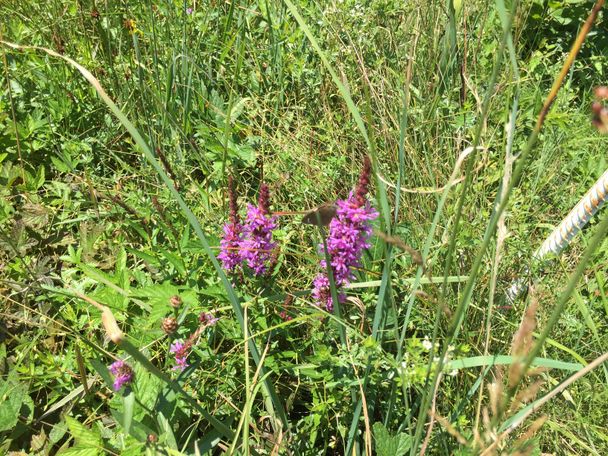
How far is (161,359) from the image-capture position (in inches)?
65.5

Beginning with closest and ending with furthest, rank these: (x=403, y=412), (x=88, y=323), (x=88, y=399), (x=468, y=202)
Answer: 1. (x=403, y=412)
2. (x=88, y=399)
3. (x=88, y=323)
4. (x=468, y=202)

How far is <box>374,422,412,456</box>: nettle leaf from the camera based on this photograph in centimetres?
120

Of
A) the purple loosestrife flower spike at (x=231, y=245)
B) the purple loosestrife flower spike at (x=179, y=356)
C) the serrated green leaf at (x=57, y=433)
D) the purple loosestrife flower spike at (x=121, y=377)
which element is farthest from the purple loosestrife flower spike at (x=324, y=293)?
the serrated green leaf at (x=57, y=433)

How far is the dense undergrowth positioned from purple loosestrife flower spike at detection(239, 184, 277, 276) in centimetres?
2

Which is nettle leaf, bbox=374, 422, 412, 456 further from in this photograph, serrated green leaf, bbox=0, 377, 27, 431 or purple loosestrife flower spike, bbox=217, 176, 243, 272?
serrated green leaf, bbox=0, 377, 27, 431

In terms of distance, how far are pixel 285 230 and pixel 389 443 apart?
0.82 metres

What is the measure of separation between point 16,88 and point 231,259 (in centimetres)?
152

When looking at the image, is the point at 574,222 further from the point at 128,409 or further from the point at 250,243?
the point at 128,409

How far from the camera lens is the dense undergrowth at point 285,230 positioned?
50.7 inches

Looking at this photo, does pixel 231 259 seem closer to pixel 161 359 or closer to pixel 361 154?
pixel 161 359

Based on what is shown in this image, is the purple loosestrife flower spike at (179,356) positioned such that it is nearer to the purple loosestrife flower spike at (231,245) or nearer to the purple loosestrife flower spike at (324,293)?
the purple loosestrife flower spike at (231,245)

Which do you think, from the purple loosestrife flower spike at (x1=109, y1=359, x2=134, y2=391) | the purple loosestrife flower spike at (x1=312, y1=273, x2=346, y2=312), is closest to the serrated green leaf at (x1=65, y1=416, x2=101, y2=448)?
the purple loosestrife flower spike at (x1=109, y1=359, x2=134, y2=391)

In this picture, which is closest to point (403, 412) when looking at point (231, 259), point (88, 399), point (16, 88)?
point (231, 259)

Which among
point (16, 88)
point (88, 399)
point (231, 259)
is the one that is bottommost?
point (88, 399)
